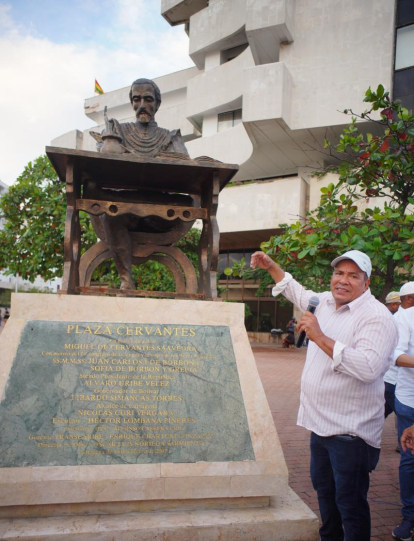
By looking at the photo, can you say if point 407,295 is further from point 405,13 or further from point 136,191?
point 405,13

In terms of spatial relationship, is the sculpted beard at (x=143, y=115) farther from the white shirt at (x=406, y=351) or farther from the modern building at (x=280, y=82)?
the modern building at (x=280, y=82)

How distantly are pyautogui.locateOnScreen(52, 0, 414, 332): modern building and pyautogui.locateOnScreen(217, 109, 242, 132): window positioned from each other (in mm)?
48

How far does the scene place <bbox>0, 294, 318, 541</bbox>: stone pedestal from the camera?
2379mm

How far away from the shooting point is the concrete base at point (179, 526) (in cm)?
225

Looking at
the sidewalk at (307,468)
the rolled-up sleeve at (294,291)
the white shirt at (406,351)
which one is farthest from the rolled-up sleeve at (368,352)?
the sidewalk at (307,468)

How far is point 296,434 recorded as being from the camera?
5680mm

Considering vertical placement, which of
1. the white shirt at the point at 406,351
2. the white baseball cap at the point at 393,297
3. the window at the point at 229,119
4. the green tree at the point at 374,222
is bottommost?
the white shirt at the point at 406,351

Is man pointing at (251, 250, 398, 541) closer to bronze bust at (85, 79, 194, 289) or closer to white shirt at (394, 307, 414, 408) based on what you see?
white shirt at (394, 307, 414, 408)

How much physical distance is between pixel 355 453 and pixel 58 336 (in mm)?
1836

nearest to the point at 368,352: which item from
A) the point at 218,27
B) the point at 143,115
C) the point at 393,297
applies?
the point at 143,115

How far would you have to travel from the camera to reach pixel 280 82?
17500 millimetres

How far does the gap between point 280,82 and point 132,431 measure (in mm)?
17284

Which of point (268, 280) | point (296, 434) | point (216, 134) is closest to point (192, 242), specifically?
point (268, 280)

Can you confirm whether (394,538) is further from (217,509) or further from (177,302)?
(177,302)
